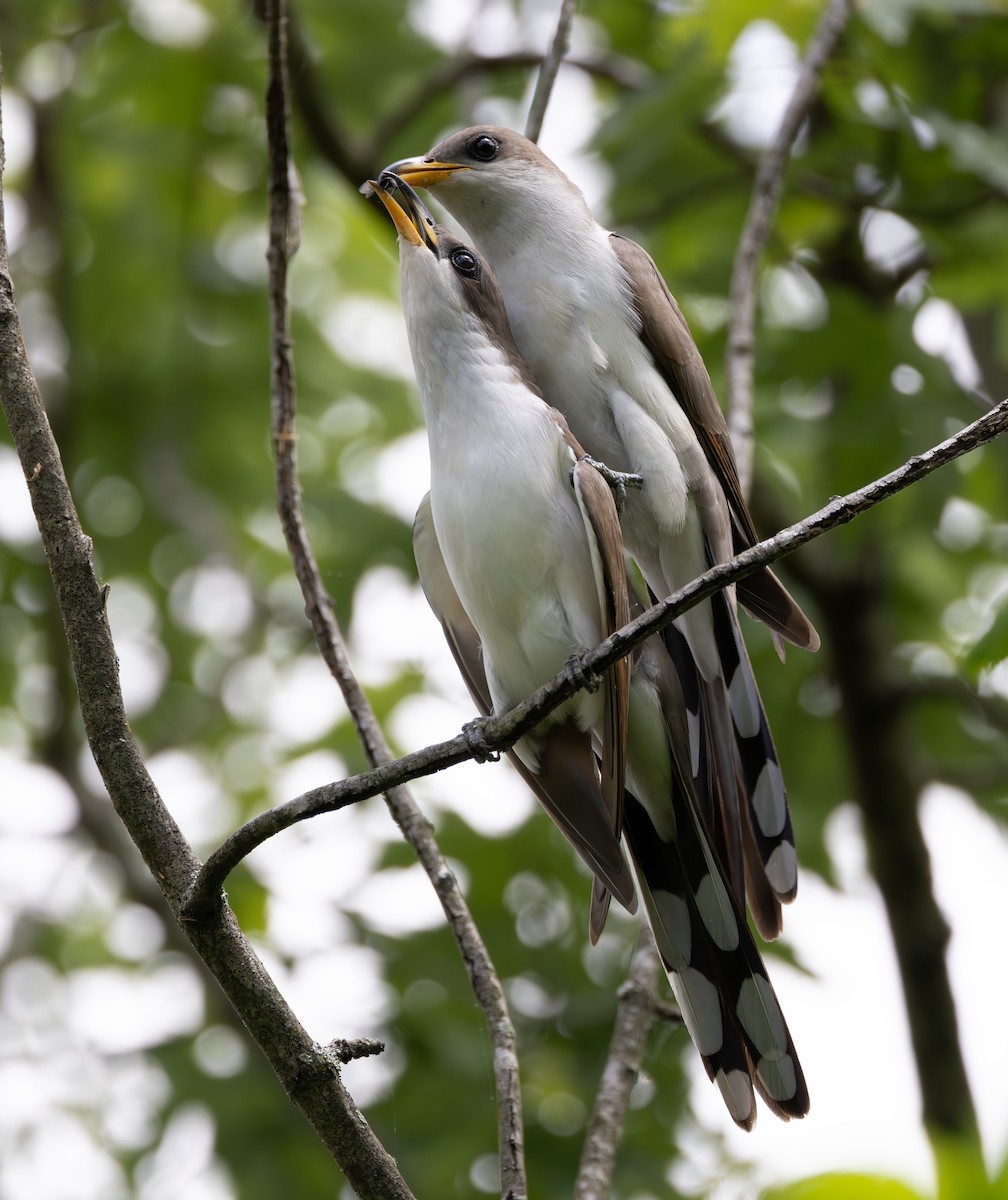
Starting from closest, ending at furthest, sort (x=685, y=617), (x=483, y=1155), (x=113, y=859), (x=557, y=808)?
(x=557, y=808), (x=685, y=617), (x=483, y=1155), (x=113, y=859)

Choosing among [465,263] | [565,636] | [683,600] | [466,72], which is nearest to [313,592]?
[565,636]

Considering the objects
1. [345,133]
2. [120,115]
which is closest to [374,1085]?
[345,133]

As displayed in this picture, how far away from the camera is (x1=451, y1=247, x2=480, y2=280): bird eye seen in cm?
376

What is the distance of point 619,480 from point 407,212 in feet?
3.42

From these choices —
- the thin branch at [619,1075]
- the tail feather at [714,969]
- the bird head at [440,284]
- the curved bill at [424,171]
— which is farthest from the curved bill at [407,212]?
the thin branch at [619,1075]

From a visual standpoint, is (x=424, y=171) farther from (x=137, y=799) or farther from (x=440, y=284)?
(x=137, y=799)

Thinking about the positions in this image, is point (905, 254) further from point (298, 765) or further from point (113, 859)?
point (113, 859)

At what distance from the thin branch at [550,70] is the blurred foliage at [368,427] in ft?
1.42

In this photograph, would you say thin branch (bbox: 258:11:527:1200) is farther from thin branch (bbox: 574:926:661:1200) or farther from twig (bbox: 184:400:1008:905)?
twig (bbox: 184:400:1008:905)

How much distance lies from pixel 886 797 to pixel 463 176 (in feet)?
11.4

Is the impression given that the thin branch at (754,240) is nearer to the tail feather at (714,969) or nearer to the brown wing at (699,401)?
the brown wing at (699,401)

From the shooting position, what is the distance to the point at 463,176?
13.9 ft

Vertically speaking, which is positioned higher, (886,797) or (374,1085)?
(886,797)

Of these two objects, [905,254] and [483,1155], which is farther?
[905,254]
